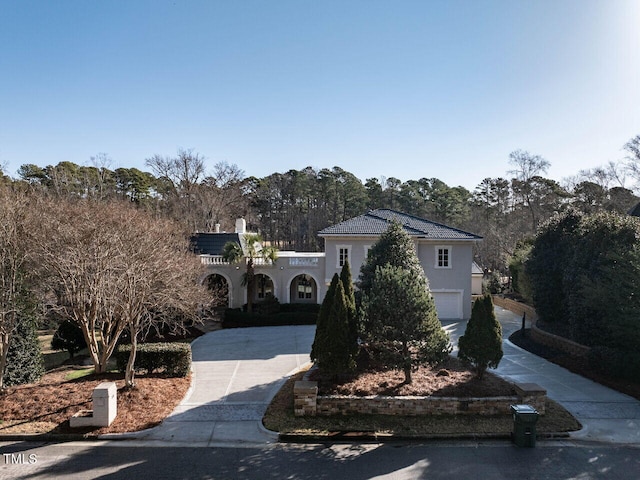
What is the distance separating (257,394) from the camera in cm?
1222

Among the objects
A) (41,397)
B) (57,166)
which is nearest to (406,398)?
(41,397)

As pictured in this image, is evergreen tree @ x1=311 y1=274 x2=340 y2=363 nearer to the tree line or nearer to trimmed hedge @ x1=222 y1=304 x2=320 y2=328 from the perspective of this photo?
trimmed hedge @ x1=222 y1=304 x2=320 y2=328

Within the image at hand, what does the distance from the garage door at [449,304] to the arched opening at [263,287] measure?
34.0 ft

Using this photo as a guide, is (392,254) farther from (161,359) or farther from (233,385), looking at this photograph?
(161,359)

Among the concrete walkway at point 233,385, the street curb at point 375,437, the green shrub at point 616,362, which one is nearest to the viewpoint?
the street curb at point 375,437

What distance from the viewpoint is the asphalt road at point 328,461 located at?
788 cm

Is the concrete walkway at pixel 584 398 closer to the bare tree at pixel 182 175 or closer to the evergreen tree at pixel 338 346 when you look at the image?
the evergreen tree at pixel 338 346

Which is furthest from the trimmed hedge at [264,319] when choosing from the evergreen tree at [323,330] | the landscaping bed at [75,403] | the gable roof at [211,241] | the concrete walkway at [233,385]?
the evergreen tree at [323,330]

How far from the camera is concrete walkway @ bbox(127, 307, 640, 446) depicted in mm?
9531

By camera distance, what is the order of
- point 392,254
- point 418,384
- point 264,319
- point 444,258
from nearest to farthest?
point 418,384 < point 392,254 < point 264,319 < point 444,258

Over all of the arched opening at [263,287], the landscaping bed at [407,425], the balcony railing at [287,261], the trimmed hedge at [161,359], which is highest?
the balcony railing at [287,261]

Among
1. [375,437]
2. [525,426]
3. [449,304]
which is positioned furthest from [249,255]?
[525,426]

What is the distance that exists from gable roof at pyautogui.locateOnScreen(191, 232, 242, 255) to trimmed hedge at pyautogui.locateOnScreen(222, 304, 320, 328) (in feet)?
16.7

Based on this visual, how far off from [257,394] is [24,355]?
681 centimetres
